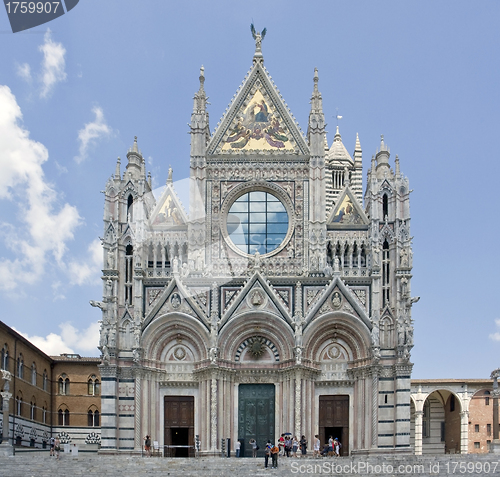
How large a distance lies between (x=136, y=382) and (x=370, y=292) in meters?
12.4

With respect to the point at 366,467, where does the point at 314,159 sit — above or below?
above

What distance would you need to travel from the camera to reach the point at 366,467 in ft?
100

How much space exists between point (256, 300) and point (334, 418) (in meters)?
6.96

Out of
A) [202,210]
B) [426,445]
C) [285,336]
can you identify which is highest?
[202,210]

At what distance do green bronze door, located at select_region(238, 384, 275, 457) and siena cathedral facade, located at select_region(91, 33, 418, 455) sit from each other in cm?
7

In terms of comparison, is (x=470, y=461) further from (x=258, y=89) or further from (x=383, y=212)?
(x=258, y=89)

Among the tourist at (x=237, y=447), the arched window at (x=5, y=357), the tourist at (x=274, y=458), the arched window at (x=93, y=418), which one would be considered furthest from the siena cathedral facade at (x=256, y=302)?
the arched window at (x=93, y=418)

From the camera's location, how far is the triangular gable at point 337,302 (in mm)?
37438

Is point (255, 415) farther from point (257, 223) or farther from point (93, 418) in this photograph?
point (93, 418)

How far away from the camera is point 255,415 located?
3750cm

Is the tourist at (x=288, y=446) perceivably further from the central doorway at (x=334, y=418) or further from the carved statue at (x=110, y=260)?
the carved statue at (x=110, y=260)

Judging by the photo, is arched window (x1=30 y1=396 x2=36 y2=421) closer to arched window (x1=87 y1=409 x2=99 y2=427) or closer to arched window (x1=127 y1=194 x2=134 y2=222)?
arched window (x1=87 y1=409 x2=99 y2=427)

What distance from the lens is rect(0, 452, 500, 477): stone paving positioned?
3000 centimetres

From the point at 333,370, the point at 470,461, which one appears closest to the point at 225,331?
the point at 333,370
